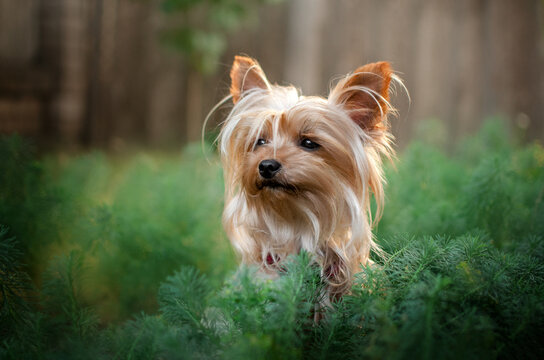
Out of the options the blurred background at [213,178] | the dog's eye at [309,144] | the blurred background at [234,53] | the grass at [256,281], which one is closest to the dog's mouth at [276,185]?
the dog's eye at [309,144]

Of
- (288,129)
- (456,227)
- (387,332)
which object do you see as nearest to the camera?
(387,332)

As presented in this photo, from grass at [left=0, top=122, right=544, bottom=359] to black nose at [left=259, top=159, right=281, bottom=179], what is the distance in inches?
16.8

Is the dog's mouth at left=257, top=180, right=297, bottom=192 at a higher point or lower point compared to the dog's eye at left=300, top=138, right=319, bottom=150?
lower

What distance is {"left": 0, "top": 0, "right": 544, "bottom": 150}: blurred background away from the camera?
5590 millimetres

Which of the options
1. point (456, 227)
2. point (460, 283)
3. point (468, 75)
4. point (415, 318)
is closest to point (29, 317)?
point (415, 318)

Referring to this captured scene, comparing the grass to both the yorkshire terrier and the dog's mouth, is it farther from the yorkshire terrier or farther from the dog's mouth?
the dog's mouth

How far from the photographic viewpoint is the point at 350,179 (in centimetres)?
217

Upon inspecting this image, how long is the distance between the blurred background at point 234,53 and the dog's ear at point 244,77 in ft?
10.7

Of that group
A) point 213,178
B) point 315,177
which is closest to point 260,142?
point 315,177

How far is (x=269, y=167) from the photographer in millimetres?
1989

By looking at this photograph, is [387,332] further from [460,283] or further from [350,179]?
[350,179]

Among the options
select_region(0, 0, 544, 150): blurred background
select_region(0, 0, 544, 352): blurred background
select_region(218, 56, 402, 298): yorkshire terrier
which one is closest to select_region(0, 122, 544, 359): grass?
select_region(0, 0, 544, 352): blurred background

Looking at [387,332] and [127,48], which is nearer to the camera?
[387,332]

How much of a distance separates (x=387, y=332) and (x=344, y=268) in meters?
0.73
